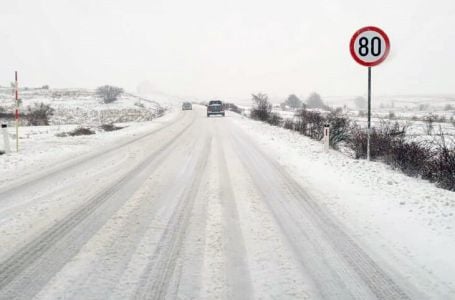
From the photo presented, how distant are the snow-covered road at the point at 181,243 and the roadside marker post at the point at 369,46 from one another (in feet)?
12.6

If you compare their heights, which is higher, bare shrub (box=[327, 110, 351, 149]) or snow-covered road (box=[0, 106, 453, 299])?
bare shrub (box=[327, 110, 351, 149])

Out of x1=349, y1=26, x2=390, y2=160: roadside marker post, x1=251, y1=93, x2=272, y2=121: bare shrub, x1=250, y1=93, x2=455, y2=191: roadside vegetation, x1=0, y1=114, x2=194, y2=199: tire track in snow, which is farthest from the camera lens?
x1=251, y1=93, x2=272, y2=121: bare shrub

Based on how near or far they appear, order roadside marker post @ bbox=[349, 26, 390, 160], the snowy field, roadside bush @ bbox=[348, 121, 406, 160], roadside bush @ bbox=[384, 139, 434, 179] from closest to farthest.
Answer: roadside bush @ bbox=[384, 139, 434, 179] < roadside marker post @ bbox=[349, 26, 390, 160] < roadside bush @ bbox=[348, 121, 406, 160] < the snowy field

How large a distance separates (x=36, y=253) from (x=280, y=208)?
3526mm

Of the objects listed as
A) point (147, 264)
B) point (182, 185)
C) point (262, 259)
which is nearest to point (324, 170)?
point (182, 185)

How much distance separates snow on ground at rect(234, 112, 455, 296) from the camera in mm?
4465

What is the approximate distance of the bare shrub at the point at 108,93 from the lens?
239 feet

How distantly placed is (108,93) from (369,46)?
2761 inches

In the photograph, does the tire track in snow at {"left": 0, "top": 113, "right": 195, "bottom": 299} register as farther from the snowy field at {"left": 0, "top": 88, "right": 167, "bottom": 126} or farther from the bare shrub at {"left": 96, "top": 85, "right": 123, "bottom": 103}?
the bare shrub at {"left": 96, "top": 85, "right": 123, "bottom": 103}

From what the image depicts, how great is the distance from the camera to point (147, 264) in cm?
421

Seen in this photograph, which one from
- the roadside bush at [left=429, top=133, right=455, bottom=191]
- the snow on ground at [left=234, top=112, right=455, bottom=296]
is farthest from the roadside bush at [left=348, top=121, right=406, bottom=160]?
the roadside bush at [left=429, top=133, right=455, bottom=191]

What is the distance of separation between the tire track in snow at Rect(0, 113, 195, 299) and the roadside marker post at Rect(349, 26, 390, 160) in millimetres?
6689

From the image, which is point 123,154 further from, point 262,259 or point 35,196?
point 262,259

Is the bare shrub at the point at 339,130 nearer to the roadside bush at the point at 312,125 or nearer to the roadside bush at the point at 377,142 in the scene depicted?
the roadside bush at the point at 312,125
